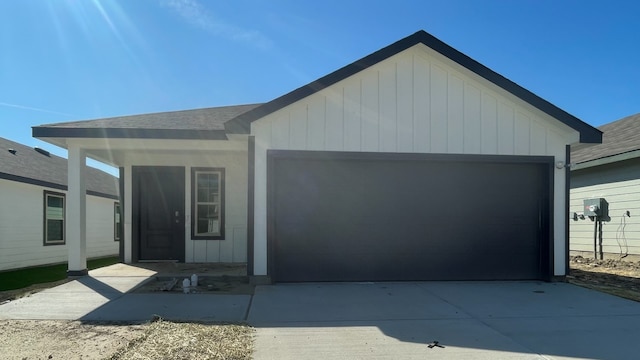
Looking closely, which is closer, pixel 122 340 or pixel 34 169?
pixel 122 340

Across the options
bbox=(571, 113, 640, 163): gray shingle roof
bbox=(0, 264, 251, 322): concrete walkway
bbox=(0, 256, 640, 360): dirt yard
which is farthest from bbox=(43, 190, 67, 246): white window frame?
bbox=(571, 113, 640, 163): gray shingle roof

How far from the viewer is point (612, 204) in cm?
1175

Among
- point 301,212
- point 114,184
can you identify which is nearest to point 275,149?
point 301,212

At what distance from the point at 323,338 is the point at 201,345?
4.15 feet

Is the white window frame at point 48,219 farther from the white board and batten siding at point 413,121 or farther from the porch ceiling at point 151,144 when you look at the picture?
the white board and batten siding at point 413,121

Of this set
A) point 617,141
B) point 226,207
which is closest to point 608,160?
point 617,141

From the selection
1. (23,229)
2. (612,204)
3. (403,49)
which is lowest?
(23,229)

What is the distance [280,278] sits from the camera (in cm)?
795

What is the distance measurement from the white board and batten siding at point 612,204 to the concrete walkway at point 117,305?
32.4 ft

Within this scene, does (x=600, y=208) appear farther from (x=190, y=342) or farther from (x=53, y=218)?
(x=53, y=218)

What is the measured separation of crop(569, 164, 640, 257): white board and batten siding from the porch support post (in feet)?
41.0

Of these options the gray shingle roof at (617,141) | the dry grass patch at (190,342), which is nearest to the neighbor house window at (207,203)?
the dry grass patch at (190,342)

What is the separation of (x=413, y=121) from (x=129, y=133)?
5.17m

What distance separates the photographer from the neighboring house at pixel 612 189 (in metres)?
11.0
